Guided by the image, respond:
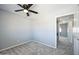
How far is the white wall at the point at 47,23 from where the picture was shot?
8.79 ft

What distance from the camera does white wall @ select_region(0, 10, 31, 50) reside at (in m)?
2.72

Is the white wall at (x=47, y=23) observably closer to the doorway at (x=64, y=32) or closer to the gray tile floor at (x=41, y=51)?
the doorway at (x=64, y=32)

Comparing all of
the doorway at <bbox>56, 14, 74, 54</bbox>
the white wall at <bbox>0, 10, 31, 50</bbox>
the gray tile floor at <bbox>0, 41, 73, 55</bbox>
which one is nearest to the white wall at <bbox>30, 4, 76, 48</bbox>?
the doorway at <bbox>56, 14, 74, 54</bbox>

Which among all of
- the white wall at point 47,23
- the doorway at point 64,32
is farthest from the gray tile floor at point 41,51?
the white wall at point 47,23

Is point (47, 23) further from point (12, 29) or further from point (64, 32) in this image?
point (12, 29)

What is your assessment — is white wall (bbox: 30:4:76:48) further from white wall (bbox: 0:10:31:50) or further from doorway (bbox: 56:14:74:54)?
white wall (bbox: 0:10:31:50)

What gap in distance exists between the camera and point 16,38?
3213 millimetres

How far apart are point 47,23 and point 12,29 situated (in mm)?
1757

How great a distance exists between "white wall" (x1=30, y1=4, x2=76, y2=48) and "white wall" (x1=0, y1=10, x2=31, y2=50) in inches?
19.3

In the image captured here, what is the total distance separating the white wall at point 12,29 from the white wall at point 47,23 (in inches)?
19.3

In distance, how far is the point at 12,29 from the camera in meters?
3.04

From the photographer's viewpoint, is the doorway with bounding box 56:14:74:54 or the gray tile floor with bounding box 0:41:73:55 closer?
the gray tile floor with bounding box 0:41:73:55
